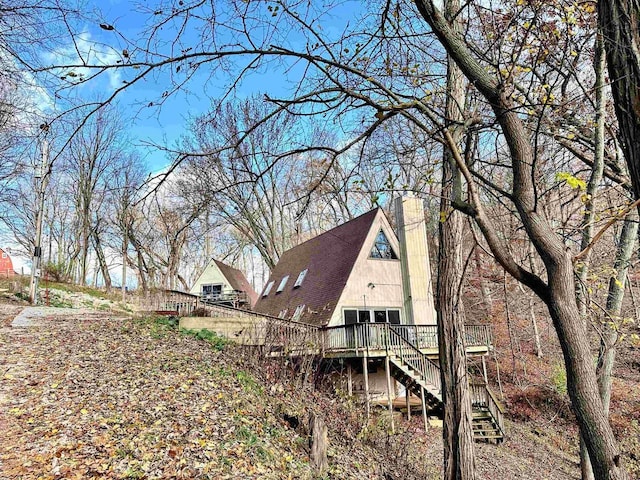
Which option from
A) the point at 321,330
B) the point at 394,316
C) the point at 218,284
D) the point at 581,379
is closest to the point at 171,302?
the point at 321,330

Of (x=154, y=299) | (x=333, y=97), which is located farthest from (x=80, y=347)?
(x=333, y=97)

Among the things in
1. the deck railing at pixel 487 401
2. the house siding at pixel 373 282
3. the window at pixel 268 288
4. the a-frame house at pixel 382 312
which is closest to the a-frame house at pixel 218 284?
the window at pixel 268 288

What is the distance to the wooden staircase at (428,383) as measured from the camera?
13523mm

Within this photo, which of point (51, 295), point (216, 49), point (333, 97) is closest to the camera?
point (216, 49)

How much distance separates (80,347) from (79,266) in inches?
1081

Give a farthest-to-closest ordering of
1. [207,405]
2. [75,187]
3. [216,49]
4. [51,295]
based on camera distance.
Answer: [75,187] < [51,295] < [207,405] < [216,49]

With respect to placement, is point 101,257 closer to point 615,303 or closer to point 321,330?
point 321,330

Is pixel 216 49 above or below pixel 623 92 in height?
above

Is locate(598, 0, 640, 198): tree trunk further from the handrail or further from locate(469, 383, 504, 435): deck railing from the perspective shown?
locate(469, 383, 504, 435): deck railing

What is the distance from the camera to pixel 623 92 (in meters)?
2.14

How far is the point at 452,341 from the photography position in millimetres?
5871

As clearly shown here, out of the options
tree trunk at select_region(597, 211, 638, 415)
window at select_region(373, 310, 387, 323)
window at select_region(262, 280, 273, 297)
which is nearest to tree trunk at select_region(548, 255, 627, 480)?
tree trunk at select_region(597, 211, 638, 415)

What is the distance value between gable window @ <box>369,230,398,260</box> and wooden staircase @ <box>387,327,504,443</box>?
146 inches

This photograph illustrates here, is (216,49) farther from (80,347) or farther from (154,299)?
(154,299)
